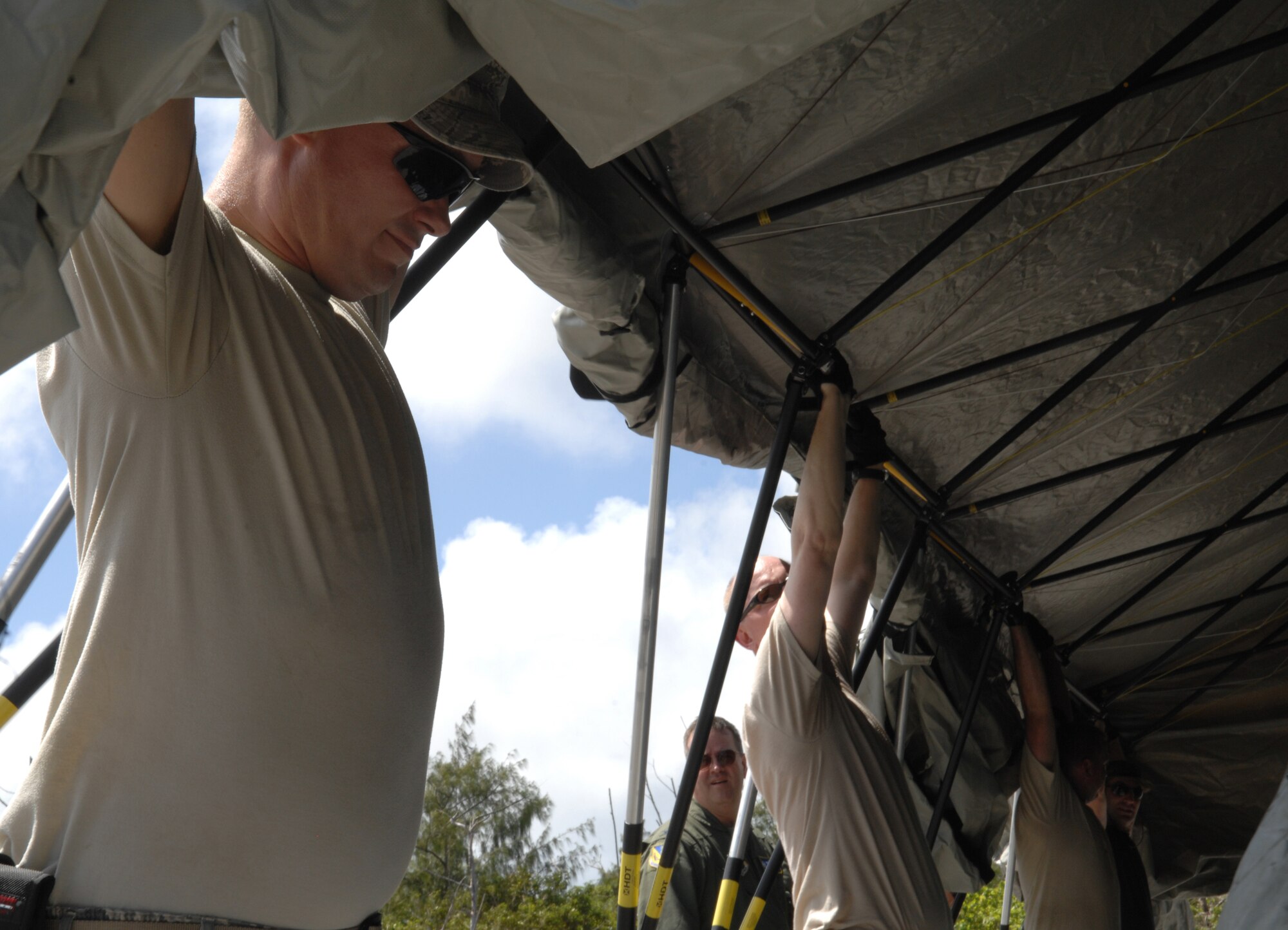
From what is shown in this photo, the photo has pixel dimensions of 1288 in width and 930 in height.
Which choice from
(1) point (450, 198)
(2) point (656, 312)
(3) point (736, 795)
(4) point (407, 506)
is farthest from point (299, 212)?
(3) point (736, 795)

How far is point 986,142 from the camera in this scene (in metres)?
2.35

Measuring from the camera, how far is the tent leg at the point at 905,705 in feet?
12.9

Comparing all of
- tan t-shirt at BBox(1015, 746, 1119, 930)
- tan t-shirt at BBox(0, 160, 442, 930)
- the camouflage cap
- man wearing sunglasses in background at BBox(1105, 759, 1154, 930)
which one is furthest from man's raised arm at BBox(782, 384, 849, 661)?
man wearing sunglasses in background at BBox(1105, 759, 1154, 930)

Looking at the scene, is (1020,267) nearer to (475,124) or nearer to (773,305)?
(773,305)

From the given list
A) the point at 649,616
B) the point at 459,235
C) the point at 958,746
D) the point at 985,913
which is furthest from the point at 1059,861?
the point at 985,913

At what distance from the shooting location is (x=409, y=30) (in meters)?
0.93

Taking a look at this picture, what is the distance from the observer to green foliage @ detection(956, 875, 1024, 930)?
10.7 metres

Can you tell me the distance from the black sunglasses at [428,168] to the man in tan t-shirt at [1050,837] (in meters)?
3.49

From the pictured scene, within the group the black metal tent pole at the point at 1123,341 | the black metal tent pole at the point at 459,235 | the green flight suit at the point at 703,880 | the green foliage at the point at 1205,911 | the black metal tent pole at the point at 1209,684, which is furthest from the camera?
the green foliage at the point at 1205,911

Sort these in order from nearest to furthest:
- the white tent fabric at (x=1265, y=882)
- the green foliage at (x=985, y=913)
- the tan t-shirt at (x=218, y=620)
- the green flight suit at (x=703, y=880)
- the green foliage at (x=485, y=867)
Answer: the white tent fabric at (x=1265, y=882)
the tan t-shirt at (x=218, y=620)
the green flight suit at (x=703, y=880)
the green foliage at (x=985, y=913)
the green foliage at (x=485, y=867)

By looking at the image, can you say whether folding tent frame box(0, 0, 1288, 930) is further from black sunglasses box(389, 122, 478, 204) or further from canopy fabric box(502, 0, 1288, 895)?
black sunglasses box(389, 122, 478, 204)

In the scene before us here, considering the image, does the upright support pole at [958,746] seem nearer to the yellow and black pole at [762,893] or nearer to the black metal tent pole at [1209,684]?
the yellow and black pole at [762,893]

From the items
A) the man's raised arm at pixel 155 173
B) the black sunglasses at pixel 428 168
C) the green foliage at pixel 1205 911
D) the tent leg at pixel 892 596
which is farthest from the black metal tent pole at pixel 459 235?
the green foliage at pixel 1205 911

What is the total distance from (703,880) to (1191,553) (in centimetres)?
235
